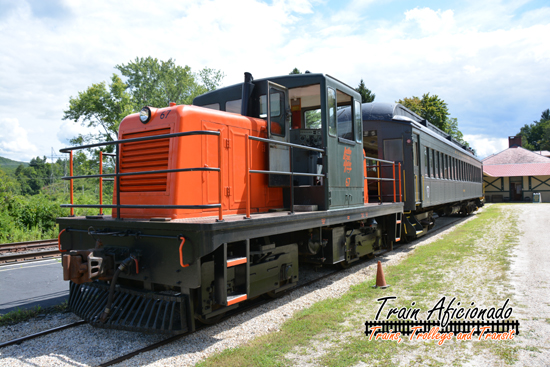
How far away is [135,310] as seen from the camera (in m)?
4.28

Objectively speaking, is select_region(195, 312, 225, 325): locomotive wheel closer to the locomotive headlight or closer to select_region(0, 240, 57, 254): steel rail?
the locomotive headlight

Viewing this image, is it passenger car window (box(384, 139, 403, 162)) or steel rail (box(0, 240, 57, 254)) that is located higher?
passenger car window (box(384, 139, 403, 162))

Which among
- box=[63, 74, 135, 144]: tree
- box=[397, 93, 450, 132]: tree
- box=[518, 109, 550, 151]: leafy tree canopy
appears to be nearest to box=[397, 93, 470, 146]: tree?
box=[397, 93, 450, 132]: tree

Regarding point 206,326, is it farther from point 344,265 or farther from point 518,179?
point 518,179

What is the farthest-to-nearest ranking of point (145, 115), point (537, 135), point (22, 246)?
point (537, 135) → point (22, 246) → point (145, 115)

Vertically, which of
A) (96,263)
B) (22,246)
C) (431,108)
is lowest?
(22,246)

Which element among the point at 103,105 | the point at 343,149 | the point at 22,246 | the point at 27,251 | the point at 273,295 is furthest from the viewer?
the point at 103,105

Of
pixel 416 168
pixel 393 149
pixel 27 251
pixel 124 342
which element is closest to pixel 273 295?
pixel 124 342

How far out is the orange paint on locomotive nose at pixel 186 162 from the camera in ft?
14.8

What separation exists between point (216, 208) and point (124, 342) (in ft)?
6.27

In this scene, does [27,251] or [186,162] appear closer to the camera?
[186,162]

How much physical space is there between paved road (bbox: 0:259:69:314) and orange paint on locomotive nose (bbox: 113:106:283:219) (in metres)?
2.20

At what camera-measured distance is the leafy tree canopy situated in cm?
7644

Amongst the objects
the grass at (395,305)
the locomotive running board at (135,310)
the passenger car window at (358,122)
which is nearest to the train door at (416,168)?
the grass at (395,305)
